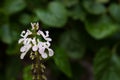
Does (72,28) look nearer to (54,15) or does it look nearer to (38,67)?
(54,15)

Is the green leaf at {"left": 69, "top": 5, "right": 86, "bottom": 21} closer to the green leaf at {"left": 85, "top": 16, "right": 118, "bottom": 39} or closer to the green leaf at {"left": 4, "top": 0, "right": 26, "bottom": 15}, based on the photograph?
the green leaf at {"left": 85, "top": 16, "right": 118, "bottom": 39}

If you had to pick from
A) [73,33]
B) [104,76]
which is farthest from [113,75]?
[73,33]

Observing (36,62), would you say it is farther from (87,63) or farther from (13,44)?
(87,63)

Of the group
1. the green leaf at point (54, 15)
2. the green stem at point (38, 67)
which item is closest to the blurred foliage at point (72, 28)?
the green leaf at point (54, 15)

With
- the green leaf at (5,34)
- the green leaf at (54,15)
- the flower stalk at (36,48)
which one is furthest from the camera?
the green leaf at (5,34)

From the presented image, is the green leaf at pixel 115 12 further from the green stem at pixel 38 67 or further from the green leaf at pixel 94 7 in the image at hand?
the green stem at pixel 38 67

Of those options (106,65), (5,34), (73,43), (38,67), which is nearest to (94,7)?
(73,43)
